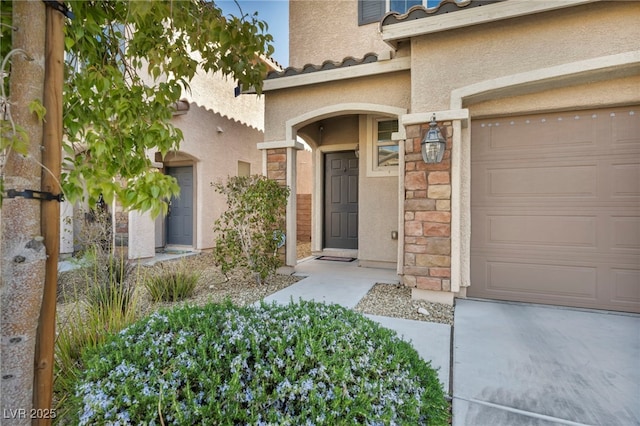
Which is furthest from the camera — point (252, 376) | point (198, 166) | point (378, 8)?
point (198, 166)

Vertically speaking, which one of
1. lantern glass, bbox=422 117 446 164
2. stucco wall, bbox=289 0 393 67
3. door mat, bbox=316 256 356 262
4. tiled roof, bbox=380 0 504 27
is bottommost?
door mat, bbox=316 256 356 262

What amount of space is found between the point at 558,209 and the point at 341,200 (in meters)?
4.48

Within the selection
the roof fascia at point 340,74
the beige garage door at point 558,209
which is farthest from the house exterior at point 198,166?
the beige garage door at point 558,209

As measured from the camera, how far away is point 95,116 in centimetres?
172

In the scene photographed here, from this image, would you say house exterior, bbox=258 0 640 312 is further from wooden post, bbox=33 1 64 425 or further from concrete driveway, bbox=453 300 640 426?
wooden post, bbox=33 1 64 425

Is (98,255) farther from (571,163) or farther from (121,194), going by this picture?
(571,163)

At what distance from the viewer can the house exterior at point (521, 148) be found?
384 cm

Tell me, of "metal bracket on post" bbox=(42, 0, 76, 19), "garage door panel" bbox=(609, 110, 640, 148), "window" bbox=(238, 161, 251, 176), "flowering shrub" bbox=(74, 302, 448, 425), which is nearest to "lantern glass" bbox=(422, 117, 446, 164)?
"garage door panel" bbox=(609, 110, 640, 148)

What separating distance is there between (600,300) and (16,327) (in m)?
5.57

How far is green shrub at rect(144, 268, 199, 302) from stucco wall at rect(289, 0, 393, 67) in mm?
5528

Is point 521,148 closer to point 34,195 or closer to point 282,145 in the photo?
point 282,145

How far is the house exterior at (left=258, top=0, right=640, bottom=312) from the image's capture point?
384cm

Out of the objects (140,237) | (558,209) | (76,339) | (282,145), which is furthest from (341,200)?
(76,339)

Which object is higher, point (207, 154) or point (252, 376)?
point (207, 154)
